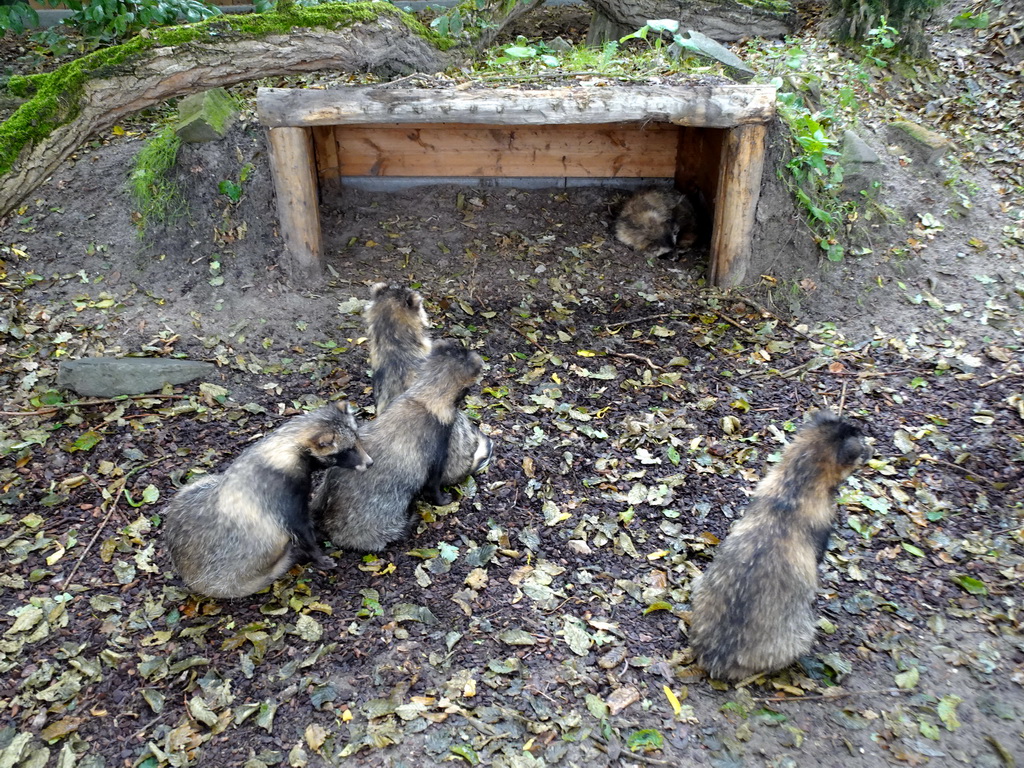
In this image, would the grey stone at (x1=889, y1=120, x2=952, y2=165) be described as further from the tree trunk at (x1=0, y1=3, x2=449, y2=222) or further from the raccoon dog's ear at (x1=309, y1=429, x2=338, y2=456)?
the raccoon dog's ear at (x1=309, y1=429, x2=338, y2=456)

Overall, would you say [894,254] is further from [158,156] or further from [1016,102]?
[158,156]

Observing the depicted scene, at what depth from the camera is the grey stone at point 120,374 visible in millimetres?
6086

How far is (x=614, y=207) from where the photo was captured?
8.51 m

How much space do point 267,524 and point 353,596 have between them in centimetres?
72

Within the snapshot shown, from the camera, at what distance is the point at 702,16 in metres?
9.33

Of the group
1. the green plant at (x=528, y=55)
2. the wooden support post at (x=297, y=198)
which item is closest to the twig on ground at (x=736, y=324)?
the green plant at (x=528, y=55)

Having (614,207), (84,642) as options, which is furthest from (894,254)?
(84,642)

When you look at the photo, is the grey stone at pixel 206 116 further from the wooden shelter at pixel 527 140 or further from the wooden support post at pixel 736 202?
the wooden support post at pixel 736 202

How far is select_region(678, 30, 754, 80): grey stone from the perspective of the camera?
7.42m

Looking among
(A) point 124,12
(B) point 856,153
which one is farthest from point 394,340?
(A) point 124,12

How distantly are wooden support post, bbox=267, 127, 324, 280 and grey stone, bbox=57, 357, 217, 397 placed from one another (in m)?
1.61

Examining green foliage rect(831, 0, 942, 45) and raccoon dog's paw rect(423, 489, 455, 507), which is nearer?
raccoon dog's paw rect(423, 489, 455, 507)

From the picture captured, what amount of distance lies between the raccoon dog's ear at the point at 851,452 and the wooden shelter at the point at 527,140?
371 cm

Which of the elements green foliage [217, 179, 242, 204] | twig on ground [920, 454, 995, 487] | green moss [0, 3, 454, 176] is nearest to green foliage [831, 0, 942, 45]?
green moss [0, 3, 454, 176]
